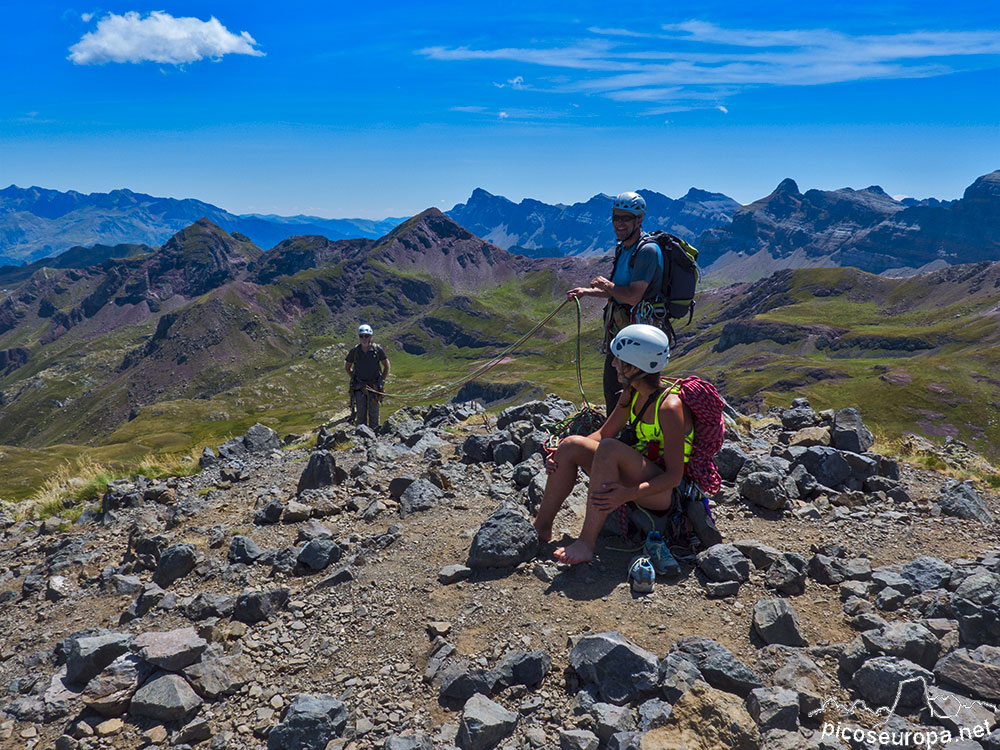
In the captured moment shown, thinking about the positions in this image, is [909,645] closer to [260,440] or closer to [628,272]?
[628,272]

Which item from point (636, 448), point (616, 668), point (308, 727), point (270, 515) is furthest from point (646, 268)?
point (270, 515)

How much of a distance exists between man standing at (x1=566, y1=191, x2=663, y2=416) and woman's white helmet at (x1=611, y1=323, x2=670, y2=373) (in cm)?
170

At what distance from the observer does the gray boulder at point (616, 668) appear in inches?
248

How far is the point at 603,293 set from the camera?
31.9 feet

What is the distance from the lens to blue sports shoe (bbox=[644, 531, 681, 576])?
8.24 m

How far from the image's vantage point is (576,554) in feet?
27.8

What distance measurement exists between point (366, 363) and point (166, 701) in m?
15.8

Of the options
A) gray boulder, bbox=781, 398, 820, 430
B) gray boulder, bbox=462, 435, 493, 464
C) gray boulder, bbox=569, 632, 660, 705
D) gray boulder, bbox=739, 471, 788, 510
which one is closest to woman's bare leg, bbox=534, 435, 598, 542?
gray boulder, bbox=569, 632, 660, 705

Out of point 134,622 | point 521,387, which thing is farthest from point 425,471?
point 521,387

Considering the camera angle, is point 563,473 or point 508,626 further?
point 563,473

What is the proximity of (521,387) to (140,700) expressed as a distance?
191m

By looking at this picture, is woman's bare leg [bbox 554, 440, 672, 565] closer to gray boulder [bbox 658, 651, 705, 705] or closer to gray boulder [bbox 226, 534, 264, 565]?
gray boulder [bbox 658, 651, 705, 705]

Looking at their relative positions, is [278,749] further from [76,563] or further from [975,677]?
[76,563]

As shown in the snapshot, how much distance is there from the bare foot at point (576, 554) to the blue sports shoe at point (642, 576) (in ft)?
2.25
